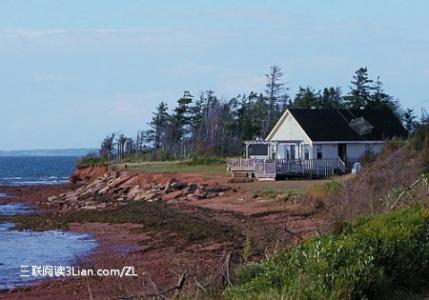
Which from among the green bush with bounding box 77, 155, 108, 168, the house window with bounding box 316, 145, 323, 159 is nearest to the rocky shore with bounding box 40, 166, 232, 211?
the house window with bounding box 316, 145, 323, 159

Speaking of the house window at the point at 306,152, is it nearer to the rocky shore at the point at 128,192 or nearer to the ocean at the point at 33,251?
the rocky shore at the point at 128,192

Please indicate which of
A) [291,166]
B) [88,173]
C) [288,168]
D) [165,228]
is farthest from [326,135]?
[88,173]

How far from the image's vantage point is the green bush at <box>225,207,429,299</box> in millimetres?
10242

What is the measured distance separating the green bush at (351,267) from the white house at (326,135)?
41084 mm

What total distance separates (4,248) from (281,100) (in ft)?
218

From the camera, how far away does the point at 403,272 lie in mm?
12211

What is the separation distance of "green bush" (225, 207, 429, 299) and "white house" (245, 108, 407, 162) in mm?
41084

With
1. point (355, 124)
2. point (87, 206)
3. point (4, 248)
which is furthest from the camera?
point (355, 124)

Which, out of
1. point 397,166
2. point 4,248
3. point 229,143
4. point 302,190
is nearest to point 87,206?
point 302,190

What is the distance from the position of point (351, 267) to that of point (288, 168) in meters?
39.9

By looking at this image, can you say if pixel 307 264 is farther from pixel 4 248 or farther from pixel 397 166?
pixel 4 248

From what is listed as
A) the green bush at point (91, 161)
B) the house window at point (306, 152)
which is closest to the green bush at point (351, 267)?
the house window at point (306, 152)

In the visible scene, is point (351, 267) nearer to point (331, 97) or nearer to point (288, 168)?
point (288, 168)

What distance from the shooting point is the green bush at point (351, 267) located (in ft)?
33.6
